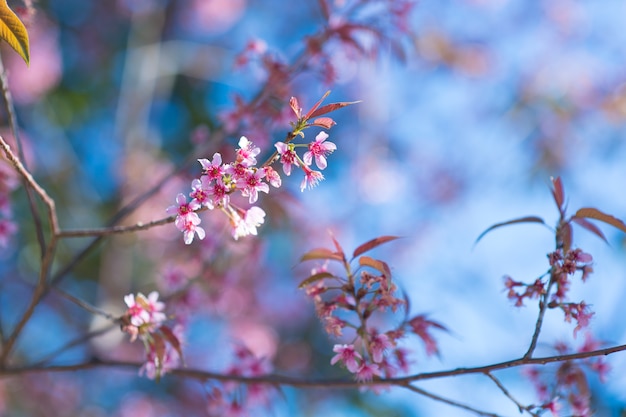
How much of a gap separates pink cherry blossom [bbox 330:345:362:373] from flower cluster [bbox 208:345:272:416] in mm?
388

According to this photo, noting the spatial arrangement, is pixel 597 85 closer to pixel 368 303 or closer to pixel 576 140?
pixel 576 140

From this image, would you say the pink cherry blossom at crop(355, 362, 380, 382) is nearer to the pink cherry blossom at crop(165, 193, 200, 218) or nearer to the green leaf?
the pink cherry blossom at crop(165, 193, 200, 218)

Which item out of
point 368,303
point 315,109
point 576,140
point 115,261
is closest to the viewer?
point 315,109

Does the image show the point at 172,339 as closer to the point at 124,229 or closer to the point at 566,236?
the point at 124,229

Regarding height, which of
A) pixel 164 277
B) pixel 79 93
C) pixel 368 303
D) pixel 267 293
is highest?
pixel 79 93

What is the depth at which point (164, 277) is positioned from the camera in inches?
70.6

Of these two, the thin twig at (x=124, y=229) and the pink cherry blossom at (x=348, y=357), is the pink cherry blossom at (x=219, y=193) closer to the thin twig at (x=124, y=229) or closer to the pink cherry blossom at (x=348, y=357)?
the thin twig at (x=124, y=229)

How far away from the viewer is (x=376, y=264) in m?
1.12

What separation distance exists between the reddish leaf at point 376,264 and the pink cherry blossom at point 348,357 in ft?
0.59

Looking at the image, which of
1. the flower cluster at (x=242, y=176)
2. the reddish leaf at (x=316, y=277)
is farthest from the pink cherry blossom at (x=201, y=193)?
the reddish leaf at (x=316, y=277)

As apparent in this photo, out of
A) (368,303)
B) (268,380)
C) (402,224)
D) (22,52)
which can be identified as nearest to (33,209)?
(22,52)

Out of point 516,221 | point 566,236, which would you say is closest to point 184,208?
point 516,221

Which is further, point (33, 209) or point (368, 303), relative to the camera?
point (33, 209)

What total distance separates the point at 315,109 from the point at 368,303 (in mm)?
454
